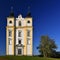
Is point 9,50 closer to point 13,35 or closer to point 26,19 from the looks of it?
point 13,35

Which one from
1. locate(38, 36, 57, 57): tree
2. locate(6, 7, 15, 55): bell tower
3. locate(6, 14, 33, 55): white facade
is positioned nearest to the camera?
locate(38, 36, 57, 57): tree

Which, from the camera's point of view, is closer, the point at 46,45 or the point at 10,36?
the point at 46,45

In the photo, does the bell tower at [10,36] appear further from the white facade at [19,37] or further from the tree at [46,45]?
the tree at [46,45]

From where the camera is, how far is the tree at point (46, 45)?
7012 cm

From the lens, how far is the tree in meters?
70.1

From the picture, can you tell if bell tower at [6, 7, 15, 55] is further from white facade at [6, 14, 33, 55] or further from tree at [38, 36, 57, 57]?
tree at [38, 36, 57, 57]

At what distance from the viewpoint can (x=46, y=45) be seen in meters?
70.2

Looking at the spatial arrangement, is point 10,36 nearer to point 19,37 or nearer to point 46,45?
point 19,37

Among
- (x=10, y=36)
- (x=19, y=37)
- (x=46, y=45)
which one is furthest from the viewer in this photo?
(x=19, y=37)

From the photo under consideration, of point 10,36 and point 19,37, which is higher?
point 10,36

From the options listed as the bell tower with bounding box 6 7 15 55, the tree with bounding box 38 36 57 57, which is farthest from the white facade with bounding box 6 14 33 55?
the tree with bounding box 38 36 57 57

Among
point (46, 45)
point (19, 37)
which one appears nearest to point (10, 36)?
point (19, 37)

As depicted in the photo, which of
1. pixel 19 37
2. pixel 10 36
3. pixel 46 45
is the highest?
pixel 10 36

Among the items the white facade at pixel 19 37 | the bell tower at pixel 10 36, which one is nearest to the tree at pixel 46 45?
the white facade at pixel 19 37
